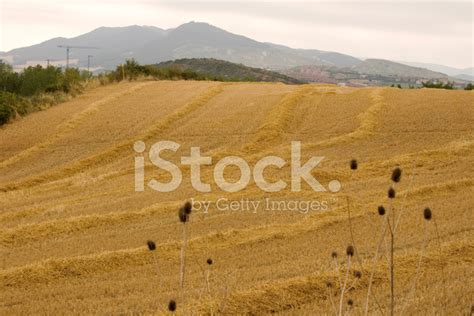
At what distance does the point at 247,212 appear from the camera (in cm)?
1376

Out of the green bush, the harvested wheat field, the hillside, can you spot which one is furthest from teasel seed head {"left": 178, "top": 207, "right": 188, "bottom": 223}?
the hillside

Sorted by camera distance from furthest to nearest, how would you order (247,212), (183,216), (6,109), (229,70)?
(229,70) → (6,109) → (247,212) → (183,216)

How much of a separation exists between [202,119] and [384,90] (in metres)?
8.98

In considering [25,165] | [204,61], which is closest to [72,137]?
[25,165]

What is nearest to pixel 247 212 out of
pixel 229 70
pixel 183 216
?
pixel 183 216

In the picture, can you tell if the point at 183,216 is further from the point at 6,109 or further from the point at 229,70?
the point at 229,70

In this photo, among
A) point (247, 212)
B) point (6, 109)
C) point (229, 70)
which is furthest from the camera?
point (229, 70)

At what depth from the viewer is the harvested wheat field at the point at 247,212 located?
8508 millimetres

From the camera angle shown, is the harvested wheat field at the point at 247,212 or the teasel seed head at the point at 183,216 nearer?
the teasel seed head at the point at 183,216

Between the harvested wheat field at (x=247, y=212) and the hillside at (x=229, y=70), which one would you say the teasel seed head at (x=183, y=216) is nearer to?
the harvested wheat field at (x=247, y=212)

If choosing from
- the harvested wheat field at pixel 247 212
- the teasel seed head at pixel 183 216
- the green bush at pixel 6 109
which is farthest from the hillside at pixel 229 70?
the teasel seed head at pixel 183 216

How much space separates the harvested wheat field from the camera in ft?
27.9

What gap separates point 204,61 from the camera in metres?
108

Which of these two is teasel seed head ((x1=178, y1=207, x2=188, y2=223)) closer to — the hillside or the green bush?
the green bush
